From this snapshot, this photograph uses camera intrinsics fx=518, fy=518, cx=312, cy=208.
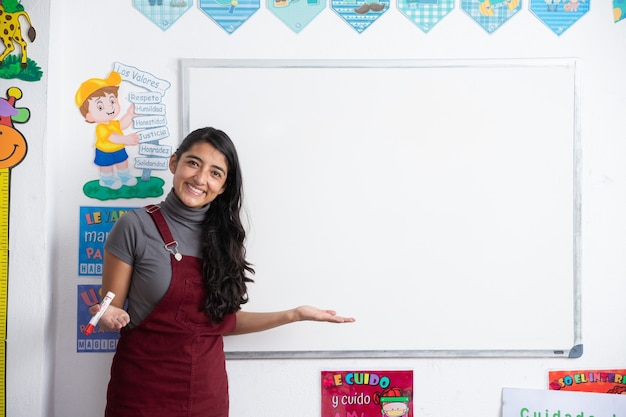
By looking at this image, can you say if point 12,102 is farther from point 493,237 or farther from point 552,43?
point 552,43

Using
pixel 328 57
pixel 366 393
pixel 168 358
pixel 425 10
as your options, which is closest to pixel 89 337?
pixel 168 358

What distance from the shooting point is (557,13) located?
1.76m

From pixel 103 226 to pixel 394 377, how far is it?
1095 mm

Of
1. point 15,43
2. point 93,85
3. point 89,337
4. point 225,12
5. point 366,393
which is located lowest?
point 366,393

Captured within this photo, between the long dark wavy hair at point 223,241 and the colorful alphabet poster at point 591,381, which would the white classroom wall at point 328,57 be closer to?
the colorful alphabet poster at point 591,381

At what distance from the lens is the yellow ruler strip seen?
1598mm

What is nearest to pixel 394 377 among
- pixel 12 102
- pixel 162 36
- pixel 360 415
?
pixel 360 415

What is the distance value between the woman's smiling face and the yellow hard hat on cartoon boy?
49cm

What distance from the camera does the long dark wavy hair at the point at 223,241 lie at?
1414mm

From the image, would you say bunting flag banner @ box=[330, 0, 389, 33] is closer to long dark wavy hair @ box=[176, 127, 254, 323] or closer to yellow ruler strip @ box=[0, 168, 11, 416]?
long dark wavy hair @ box=[176, 127, 254, 323]

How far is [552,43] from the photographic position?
1763 mm

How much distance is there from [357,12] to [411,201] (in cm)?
66

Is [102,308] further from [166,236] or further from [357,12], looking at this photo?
[357,12]

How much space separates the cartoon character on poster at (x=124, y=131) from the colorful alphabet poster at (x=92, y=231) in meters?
0.05
